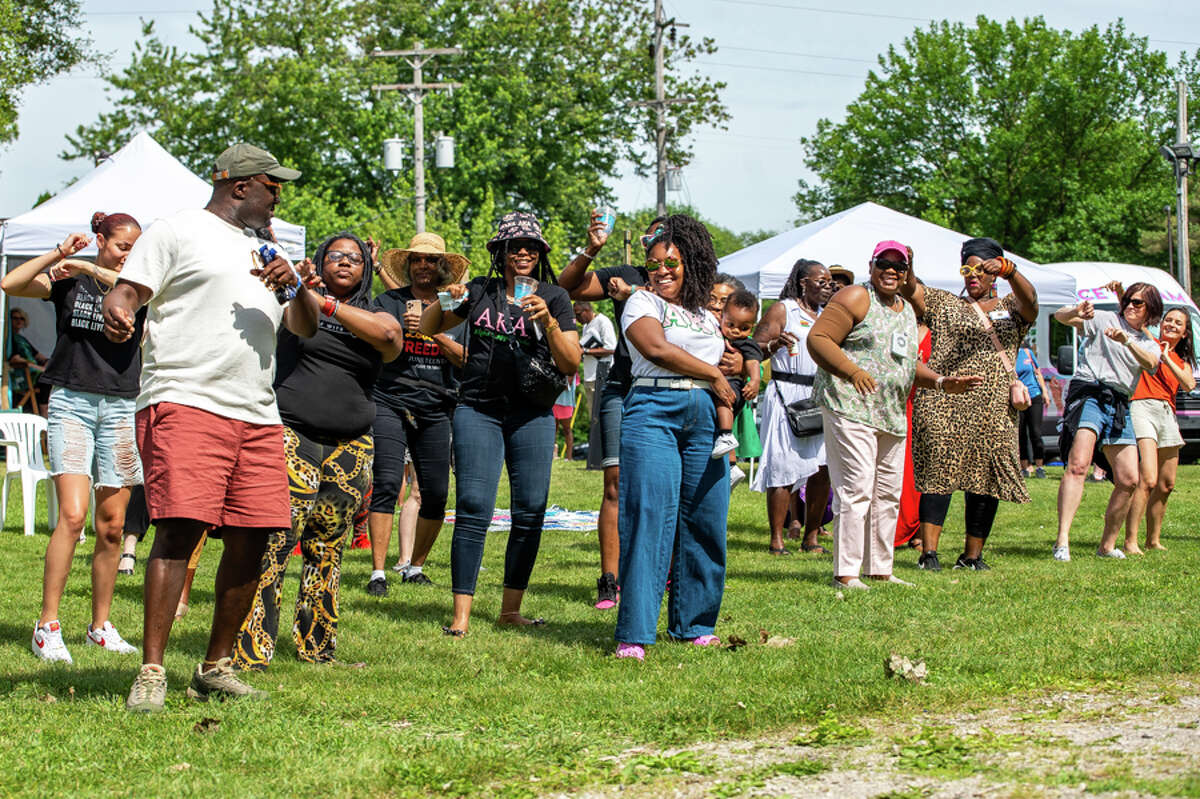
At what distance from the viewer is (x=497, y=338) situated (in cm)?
665

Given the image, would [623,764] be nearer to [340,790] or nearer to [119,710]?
[340,790]

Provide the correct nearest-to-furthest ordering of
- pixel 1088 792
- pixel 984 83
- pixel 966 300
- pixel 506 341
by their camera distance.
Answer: pixel 1088 792
pixel 506 341
pixel 966 300
pixel 984 83

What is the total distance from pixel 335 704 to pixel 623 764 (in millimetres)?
1327

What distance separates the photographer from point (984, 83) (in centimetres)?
5112

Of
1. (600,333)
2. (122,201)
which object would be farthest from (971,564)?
(122,201)

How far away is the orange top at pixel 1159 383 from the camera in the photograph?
9820 millimetres

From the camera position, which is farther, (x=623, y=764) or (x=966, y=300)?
(x=966, y=300)

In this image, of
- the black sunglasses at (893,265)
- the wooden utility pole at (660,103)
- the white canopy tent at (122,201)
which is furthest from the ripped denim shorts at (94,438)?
the wooden utility pole at (660,103)

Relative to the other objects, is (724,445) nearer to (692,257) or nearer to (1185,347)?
(692,257)

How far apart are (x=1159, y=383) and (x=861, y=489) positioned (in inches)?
125

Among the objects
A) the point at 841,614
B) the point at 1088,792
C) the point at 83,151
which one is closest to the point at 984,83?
the point at 83,151

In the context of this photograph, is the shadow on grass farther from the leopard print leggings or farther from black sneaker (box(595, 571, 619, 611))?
black sneaker (box(595, 571, 619, 611))

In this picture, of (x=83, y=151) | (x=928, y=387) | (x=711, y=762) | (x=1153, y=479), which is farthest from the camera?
(x=83, y=151)

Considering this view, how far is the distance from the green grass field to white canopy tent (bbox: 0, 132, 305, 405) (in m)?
5.96
